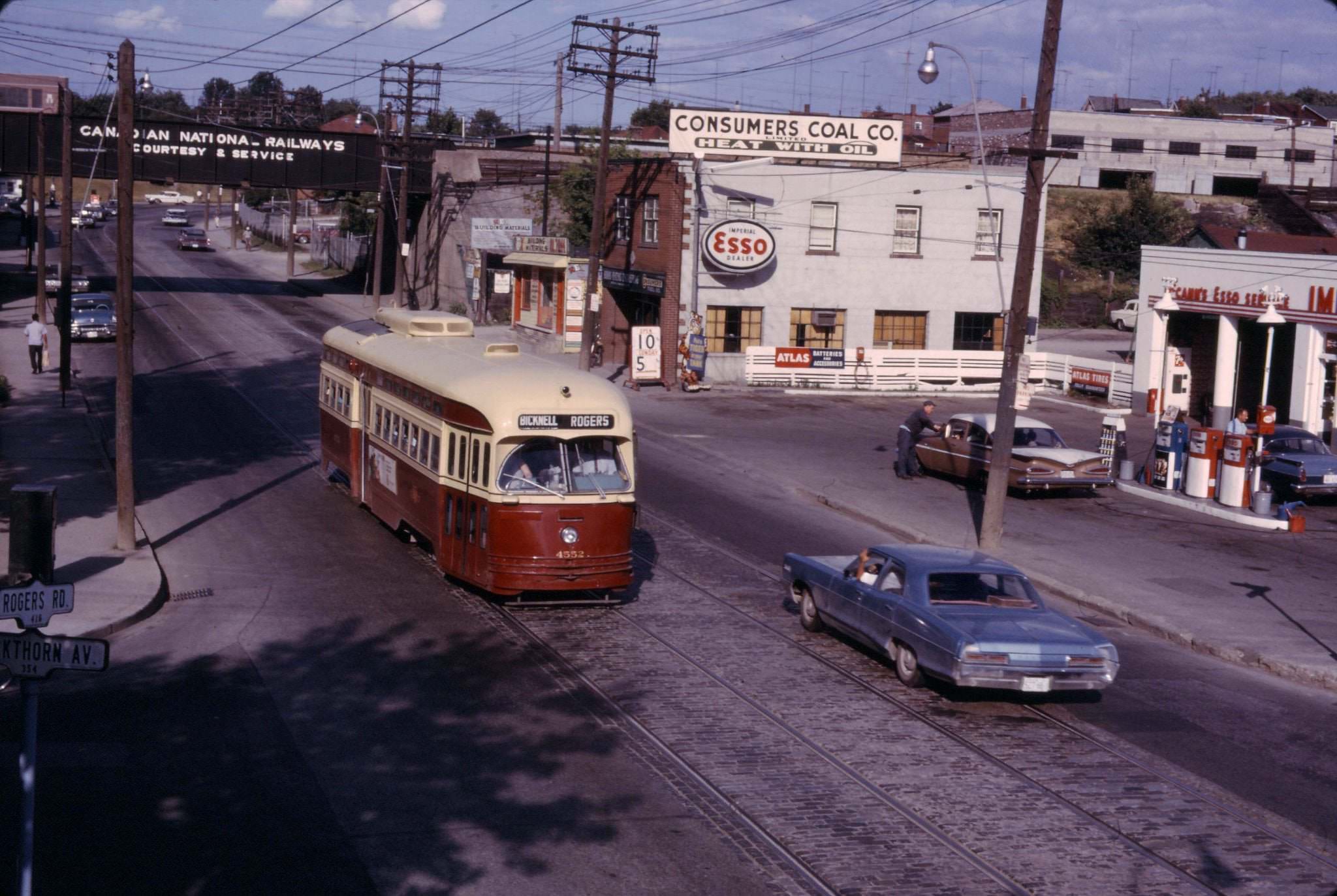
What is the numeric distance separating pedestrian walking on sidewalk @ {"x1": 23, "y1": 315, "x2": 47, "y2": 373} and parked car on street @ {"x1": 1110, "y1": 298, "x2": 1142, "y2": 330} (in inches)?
1758

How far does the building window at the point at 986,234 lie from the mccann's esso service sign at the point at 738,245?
7878mm

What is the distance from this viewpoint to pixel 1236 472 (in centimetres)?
2527

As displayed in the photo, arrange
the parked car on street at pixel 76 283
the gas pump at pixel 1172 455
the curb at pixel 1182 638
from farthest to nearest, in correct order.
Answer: the parked car on street at pixel 76 283, the gas pump at pixel 1172 455, the curb at pixel 1182 638

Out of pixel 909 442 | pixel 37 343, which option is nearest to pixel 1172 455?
pixel 909 442

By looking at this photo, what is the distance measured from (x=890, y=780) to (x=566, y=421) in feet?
21.8

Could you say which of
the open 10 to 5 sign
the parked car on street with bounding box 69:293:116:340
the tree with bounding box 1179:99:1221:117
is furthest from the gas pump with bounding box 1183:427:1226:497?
the tree with bounding box 1179:99:1221:117

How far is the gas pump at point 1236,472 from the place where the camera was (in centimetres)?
2522

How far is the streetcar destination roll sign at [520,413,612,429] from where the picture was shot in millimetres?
15703

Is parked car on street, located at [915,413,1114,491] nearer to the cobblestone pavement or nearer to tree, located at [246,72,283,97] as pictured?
the cobblestone pavement

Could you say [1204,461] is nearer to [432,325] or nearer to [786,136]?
[432,325]

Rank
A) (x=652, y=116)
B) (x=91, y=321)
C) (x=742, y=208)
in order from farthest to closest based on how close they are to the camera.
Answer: (x=652, y=116) < (x=91, y=321) < (x=742, y=208)

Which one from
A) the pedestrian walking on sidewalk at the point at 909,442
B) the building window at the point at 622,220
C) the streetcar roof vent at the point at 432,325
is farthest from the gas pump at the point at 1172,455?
the building window at the point at 622,220

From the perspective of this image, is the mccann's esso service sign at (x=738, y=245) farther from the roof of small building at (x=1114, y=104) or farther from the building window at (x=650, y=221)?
the roof of small building at (x=1114, y=104)

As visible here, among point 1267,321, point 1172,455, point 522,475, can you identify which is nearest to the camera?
point 522,475
